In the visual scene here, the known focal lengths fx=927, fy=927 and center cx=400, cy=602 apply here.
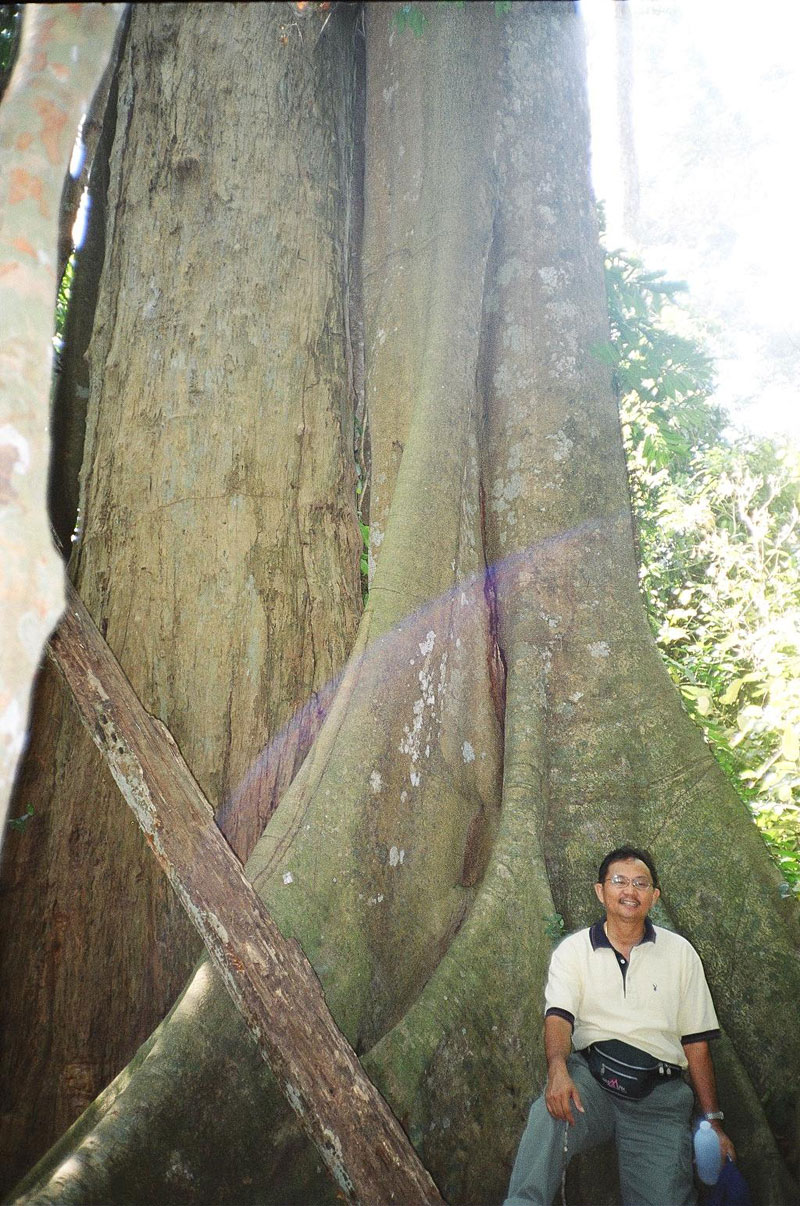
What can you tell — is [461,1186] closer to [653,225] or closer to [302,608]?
[302,608]

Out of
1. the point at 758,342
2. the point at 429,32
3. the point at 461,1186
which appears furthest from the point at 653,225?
the point at 461,1186

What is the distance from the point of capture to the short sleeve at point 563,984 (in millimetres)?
2646

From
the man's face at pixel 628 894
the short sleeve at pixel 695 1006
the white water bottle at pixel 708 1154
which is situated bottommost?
the white water bottle at pixel 708 1154

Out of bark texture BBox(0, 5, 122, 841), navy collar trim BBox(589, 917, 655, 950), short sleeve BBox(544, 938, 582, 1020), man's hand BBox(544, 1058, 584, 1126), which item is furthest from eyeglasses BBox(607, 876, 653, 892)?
bark texture BBox(0, 5, 122, 841)

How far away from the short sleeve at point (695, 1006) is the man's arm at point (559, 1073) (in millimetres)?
338

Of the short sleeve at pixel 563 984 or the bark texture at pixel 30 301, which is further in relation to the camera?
the short sleeve at pixel 563 984

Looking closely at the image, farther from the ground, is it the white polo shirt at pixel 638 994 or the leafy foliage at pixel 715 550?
the leafy foliage at pixel 715 550

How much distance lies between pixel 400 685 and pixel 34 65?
2093 mm

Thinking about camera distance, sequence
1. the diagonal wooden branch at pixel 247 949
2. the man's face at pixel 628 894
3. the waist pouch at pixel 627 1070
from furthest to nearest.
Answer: the man's face at pixel 628 894 < the waist pouch at pixel 627 1070 < the diagonal wooden branch at pixel 247 949

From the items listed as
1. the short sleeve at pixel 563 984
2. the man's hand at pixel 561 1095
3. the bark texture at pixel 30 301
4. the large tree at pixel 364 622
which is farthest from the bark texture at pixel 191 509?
the bark texture at pixel 30 301

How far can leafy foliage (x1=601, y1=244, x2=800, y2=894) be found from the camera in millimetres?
5004

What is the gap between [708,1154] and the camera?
8.14 feet

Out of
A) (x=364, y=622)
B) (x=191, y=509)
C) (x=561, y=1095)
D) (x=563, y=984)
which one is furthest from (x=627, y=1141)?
(x=191, y=509)

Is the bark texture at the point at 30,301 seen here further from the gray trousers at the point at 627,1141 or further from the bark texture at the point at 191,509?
the bark texture at the point at 191,509
